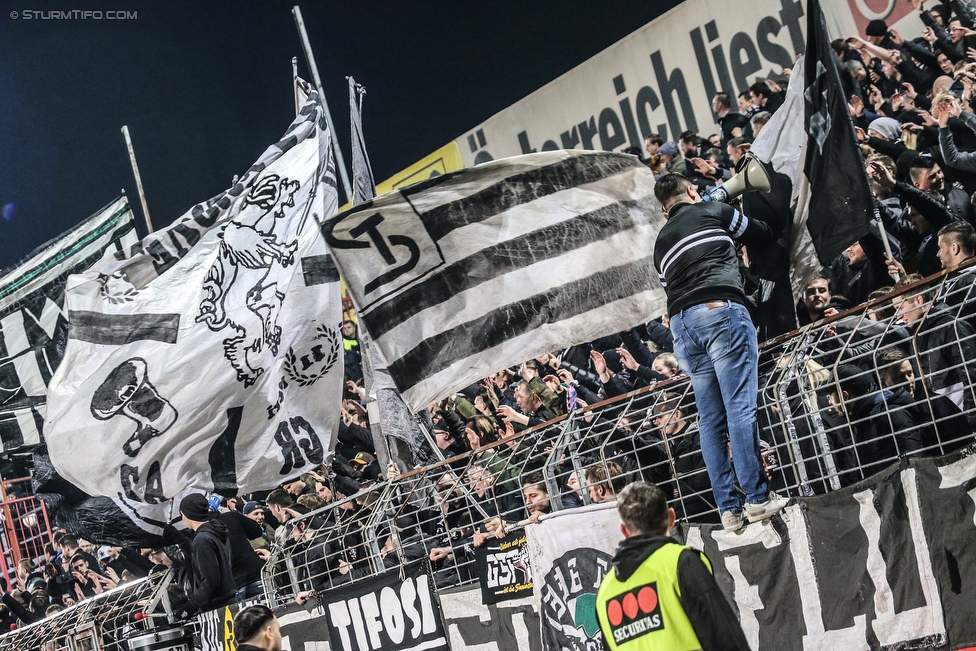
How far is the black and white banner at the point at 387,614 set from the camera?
287 inches

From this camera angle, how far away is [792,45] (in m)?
13.0

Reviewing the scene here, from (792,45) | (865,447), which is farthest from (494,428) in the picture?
(792,45)

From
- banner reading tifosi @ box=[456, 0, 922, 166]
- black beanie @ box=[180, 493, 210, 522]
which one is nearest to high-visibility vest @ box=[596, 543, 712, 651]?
black beanie @ box=[180, 493, 210, 522]

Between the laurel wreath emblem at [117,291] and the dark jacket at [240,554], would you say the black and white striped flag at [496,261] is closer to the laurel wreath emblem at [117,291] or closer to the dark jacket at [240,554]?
the dark jacket at [240,554]

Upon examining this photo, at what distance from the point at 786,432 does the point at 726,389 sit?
1.36ft

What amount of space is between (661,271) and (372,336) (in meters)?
2.38

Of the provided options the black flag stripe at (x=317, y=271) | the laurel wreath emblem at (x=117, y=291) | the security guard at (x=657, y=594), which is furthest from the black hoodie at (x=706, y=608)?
the laurel wreath emblem at (x=117, y=291)

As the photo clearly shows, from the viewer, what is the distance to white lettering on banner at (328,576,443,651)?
7320 mm

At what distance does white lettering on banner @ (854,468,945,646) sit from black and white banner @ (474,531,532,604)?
226cm

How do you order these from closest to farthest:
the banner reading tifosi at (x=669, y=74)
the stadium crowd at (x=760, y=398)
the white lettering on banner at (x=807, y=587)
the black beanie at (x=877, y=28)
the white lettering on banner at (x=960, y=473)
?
the white lettering on banner at (x=960, y=473), the white lettering on banner at (x=807, y=587), the stadium crowd at (x=760, y=398), the black beanie at (x=877, y=28), the banner reading tifosi at (x=669, y=74)

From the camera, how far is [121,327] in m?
8.91

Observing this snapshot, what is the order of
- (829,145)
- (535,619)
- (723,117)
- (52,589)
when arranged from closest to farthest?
(829,145) → (535,619) → (723,117) → (52,589)

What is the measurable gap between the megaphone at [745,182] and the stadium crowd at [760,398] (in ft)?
1.41

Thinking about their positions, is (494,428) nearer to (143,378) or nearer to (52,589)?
(143,378)
